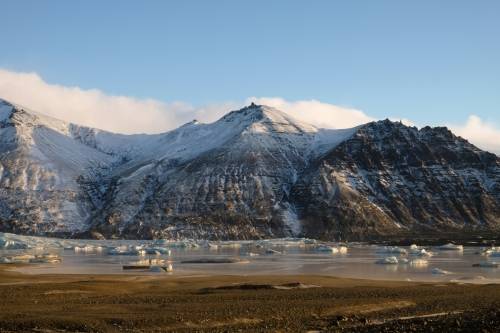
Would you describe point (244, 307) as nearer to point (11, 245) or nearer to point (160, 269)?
point (160, 269)

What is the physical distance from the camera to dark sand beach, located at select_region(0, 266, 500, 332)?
33281 millimetres

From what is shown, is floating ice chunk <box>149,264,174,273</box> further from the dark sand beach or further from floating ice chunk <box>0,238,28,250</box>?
floating ice chunk <box>0,238,28,250</box>

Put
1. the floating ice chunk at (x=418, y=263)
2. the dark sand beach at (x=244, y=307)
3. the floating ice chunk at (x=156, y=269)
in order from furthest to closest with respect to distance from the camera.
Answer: the floating ice chunk at (x=418, y=263) → the floating ice chunk at (x=156, y=269) → the dark sand beach at (x=244, y=307)

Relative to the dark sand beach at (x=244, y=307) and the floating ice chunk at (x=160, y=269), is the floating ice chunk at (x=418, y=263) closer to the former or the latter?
the dark sand beach at (x=244, y=307)

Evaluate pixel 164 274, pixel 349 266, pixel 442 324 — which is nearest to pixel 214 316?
pixel 442 324

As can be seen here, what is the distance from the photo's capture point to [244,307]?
41.0m

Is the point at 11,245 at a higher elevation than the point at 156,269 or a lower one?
higher

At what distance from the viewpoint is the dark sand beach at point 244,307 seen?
109 feet

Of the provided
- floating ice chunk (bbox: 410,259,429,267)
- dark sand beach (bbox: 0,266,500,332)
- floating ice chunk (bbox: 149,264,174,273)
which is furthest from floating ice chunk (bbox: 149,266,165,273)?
floating ice chunk (bbox: 410,259,429,267)

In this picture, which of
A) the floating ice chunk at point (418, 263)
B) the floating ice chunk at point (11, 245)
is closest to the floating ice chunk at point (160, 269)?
the floating ice chunk at point (418, 263)

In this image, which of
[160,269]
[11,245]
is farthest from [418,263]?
[11,245]

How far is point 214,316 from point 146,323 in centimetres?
451

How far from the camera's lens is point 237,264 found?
9562 centimetres

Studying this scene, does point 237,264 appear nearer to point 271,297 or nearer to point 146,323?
point 271,297
